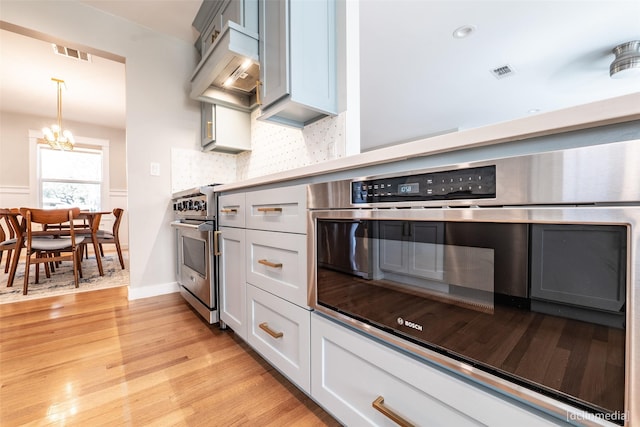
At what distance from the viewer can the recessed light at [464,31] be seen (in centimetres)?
239

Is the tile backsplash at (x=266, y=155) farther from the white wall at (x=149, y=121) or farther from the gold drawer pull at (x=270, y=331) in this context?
the gold drawer pull at (x=270, y=331)

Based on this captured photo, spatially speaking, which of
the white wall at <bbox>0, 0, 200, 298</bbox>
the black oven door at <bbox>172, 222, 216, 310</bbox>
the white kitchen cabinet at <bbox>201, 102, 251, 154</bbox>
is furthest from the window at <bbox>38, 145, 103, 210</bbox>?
the black oven door at <bbox>172, 222, 216, 310</bbox>

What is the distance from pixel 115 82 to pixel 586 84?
6.38m

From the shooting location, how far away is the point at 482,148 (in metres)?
0.55

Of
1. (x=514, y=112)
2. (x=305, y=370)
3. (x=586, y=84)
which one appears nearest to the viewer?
(x=305, y=370)

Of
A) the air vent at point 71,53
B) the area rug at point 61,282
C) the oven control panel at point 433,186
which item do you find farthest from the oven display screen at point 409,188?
the air vent at point 71,53

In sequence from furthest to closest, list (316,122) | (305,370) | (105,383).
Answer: (316,122), (105,383), (305,370)

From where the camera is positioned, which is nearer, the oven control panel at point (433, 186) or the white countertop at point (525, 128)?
the white countertop at point (525, 128)

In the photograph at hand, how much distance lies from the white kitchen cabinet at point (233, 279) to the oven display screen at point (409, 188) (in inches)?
36.2

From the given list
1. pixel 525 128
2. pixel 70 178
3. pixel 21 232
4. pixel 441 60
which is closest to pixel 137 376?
pixel 525 128

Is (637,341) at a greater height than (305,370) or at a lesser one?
greater

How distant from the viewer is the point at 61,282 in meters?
2.80

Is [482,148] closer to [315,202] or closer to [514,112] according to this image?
[315,202]

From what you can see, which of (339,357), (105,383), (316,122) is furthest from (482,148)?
(105,383)
